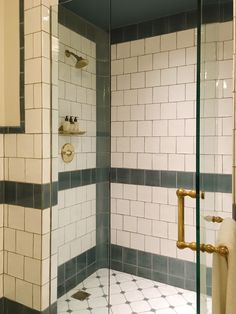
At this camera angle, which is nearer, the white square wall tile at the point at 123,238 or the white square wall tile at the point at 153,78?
the white square wall tile at the point at 153,78

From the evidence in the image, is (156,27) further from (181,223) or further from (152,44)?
(181,223)

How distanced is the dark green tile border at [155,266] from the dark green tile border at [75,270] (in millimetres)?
496

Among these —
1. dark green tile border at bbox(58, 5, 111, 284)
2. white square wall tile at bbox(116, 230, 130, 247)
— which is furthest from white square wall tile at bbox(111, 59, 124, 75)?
white square wall tile at bbox(116, 230, 130, 247)

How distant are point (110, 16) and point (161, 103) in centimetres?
83

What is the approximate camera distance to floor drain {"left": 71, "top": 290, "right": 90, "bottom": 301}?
194 centimetres

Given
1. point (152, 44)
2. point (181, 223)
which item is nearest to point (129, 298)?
point (181, 223)

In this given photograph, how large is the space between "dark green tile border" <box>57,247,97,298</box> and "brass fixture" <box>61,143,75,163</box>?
70 centimetres

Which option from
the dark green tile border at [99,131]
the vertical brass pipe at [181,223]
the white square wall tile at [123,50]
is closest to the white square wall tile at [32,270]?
the dark green tile border at [99,131]

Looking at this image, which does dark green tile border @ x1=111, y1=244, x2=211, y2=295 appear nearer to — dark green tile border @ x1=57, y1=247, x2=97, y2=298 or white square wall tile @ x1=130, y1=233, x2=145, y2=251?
white square wall tile @ x1=130, y1=233, x2=145, y2=251

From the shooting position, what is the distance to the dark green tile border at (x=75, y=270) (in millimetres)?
1768

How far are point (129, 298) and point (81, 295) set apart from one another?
407mm

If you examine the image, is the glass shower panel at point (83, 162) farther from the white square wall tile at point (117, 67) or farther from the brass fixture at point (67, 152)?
the white square wall tile at point (117, 67)

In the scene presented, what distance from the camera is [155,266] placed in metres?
2.43

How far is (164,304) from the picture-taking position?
2.09m
